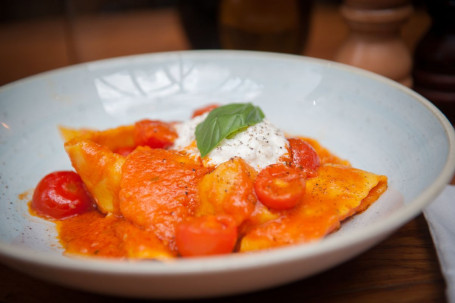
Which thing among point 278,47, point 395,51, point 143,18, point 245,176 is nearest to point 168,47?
point 143,18

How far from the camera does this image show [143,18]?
5.10 metres

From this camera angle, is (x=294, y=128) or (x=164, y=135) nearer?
(x=164, y=135)

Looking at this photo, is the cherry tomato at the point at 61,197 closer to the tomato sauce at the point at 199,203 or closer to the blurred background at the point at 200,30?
the tomato sauce at the point at 199,203

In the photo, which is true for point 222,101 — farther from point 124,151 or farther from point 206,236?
point 206,236

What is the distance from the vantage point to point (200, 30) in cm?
324

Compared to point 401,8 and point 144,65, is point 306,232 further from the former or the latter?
point 401,8

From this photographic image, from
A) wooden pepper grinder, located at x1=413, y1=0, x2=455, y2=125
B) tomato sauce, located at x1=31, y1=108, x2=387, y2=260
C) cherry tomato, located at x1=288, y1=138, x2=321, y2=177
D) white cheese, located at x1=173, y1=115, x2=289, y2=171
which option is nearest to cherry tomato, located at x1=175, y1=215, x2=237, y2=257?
tomato sauce, located at x1=31, y1=108, x2=387, y2=260

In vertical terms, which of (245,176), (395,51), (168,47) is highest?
(245,176)

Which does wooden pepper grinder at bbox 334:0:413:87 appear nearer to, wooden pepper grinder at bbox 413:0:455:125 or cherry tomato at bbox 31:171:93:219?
wooden pepper grinder at bbox 413:0:455:125

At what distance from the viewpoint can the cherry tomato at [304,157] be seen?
5.89 feet

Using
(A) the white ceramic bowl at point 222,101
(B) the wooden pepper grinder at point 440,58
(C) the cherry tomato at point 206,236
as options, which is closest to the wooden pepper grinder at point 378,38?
(B) the wooden pepper grinder at point 440,58

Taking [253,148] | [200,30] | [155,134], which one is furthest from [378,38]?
[155,134]

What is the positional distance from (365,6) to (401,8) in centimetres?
20

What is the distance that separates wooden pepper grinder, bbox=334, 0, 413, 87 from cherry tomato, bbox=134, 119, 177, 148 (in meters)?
1.35
